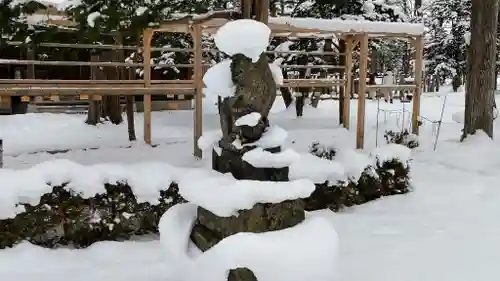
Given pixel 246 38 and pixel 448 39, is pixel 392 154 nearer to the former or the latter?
pixel 246 38

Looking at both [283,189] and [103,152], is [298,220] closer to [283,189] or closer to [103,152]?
[283,189]

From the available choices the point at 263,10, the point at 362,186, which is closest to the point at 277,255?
the point at 362,186

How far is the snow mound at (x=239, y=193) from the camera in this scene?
135 inches

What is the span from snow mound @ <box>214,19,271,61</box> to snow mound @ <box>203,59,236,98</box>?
15 cm

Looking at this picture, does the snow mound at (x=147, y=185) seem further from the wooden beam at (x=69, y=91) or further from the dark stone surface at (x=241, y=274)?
the wooden beam at (x=69, y=91)

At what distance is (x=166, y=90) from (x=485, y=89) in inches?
234

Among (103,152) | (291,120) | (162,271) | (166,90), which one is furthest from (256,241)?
(291,120)

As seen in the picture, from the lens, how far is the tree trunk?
31.9 ft

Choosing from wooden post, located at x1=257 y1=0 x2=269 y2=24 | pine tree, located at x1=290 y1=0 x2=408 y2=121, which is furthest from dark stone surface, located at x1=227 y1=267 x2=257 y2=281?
pine tree, located at x1=290 y1=0 x2=408 y2=121

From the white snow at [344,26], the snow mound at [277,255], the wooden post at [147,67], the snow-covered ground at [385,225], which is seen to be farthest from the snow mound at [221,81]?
the white snow at [344,26]

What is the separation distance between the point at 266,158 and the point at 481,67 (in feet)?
25.2

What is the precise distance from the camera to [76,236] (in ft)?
15.9

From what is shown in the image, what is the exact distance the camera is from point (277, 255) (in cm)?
332

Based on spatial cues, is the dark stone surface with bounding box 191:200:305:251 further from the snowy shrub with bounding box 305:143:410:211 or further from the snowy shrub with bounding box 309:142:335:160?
the snowy shrub with bounding box 309:142:335:160
